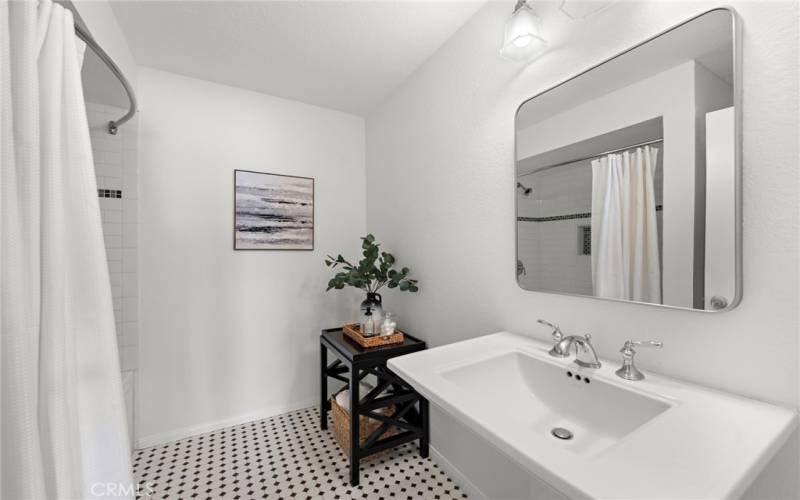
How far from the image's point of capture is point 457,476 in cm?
165

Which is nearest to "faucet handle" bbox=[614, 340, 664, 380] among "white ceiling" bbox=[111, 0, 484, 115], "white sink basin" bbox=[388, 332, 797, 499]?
"white sink basin" bbox=[388, 332, 797, 499]

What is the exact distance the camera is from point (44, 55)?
0.74 meters

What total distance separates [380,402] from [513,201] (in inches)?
48.6

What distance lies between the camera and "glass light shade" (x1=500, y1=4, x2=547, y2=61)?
1.15 m

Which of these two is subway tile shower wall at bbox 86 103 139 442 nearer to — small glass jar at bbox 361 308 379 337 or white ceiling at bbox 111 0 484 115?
white ceiling at bbox 111 0 484 115

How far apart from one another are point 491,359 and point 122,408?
1065mm

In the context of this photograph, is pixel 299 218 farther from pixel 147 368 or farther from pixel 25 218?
pixel 25 218

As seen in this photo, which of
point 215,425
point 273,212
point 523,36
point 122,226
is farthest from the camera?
point 273,212

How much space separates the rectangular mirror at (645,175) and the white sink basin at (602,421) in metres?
0.25

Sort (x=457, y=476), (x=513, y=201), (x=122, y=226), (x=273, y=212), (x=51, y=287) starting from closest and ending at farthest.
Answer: (x=51, y=287) → (x=513, y=201) → (x=457, y=476) → (x=122, y=226) → (x=273, y=212)

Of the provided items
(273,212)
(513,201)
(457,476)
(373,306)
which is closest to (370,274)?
(373,306)

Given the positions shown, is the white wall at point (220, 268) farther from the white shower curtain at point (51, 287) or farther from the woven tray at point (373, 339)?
the white shower curtain at point (51, 287)

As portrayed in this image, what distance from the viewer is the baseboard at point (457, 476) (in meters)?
1.54

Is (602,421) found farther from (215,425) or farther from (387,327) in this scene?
(215,425)
